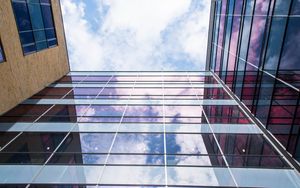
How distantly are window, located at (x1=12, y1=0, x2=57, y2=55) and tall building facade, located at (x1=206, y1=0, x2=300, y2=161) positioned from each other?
1454 cm

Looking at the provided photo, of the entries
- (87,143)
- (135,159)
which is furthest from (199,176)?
(87,143)

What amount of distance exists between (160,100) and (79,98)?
572cm

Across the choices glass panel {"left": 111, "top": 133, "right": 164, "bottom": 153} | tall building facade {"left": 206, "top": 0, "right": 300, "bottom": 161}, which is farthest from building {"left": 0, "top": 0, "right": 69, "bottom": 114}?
tall building facade {"left": 206, "top": 0, "right": 300, "bottom": 161}

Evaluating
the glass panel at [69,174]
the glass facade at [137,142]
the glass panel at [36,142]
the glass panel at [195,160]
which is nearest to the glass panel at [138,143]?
the glass facade at [137,142]

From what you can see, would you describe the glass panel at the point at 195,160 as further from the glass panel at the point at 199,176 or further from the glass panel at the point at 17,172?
the glass panel at the point at 17,172

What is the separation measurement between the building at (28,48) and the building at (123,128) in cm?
8

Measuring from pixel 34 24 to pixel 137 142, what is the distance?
12.7m

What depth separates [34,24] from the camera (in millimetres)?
18000

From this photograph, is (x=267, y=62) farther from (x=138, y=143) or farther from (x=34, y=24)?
(x=34, y=24)

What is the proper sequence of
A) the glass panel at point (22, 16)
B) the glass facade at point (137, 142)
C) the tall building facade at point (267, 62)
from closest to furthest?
the glass facade at point (137, 142)
the tall building facade at point (267, 62)
the glass panel at point (22, 16)

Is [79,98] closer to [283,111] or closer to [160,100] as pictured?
[160,100]

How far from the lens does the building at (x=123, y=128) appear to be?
935 cm

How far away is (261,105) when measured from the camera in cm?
1285

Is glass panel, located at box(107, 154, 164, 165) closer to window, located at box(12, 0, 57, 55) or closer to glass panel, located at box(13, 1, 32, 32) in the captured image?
window, located at box(12, 0, 57, 55)
